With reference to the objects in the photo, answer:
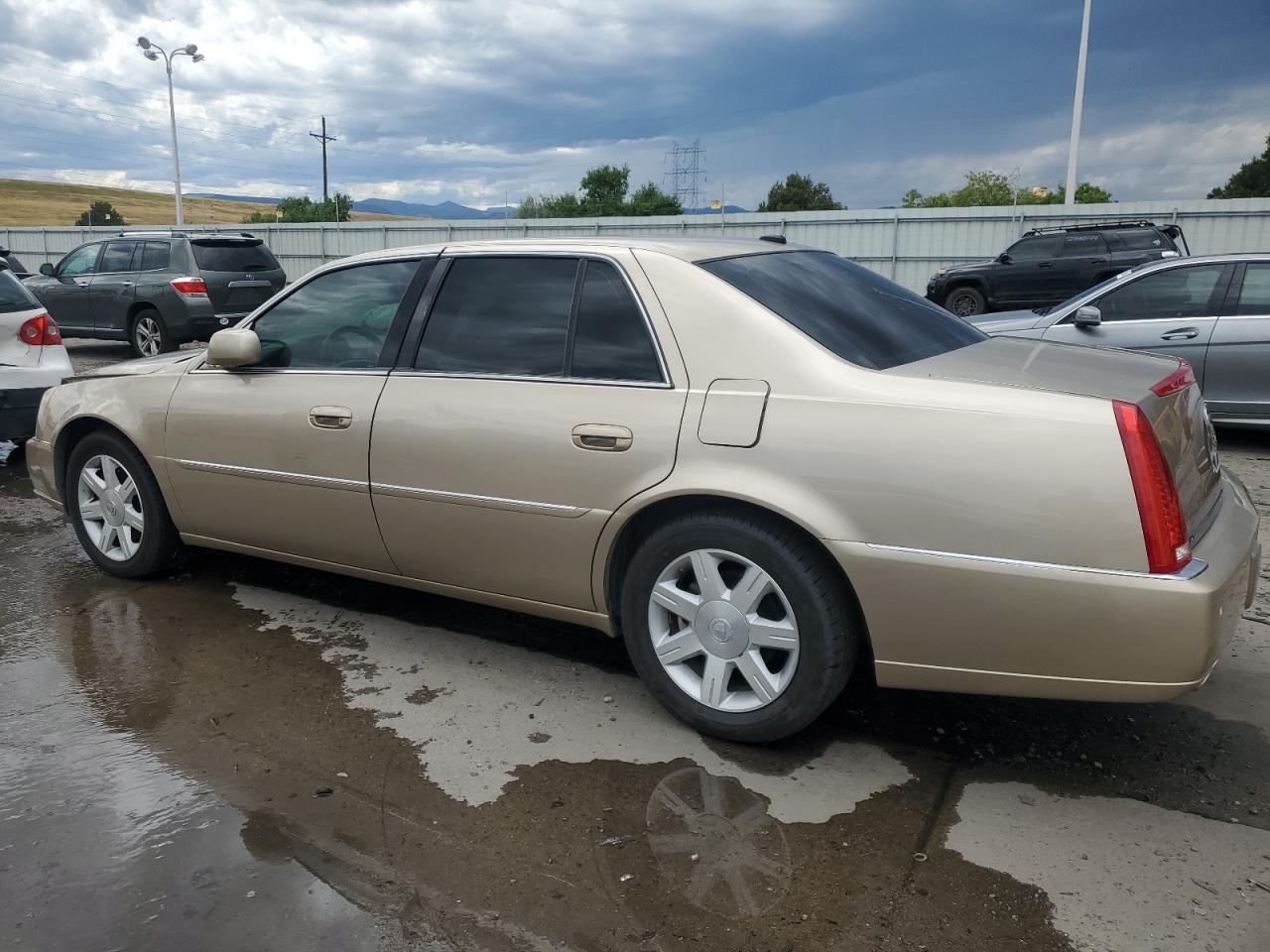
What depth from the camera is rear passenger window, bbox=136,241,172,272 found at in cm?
1283

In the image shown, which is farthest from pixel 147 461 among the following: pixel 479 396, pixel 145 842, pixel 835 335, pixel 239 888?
pixel 835 335

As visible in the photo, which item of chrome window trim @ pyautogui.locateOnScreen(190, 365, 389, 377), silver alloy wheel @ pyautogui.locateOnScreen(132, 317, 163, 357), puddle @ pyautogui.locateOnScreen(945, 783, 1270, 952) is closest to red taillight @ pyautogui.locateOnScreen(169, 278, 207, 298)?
silver alloy wheel @ pyautogui.locateOnScreen(132, 317, 163, 357)

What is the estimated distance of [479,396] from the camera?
11.3 feet

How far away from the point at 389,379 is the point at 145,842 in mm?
1748

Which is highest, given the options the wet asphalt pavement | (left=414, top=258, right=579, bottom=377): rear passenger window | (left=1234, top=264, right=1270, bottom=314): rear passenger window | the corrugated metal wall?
the corrugated metal wall

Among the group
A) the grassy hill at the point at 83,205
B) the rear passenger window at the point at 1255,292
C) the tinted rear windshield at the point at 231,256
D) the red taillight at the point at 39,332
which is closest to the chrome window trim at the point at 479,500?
the red taillight at the point at 39,332

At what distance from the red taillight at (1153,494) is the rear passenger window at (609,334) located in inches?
52.8

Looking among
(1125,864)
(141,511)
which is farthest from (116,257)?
(1125,864)

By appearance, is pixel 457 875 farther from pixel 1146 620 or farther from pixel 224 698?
pixel 1146 620

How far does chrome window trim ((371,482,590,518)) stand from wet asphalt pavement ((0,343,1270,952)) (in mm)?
687

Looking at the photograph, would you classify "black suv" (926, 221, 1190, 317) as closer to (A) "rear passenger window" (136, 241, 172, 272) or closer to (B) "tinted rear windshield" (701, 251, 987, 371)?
(A) "rear passenger window" (136, 241, 172, 272)

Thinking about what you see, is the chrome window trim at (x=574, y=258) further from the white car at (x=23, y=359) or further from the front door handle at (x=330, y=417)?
the white car at (x=23, y=359)

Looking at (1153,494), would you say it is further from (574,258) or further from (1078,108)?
(1078,108)

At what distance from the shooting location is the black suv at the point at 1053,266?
611 inches
